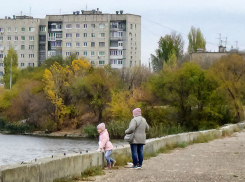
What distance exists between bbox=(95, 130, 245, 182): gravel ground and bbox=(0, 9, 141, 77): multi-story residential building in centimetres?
10063

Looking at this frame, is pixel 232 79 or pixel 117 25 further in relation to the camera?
pixel 117 25

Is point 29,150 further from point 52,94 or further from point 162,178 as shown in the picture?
point 162,178

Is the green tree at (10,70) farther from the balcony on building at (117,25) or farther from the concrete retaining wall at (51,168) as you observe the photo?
the concrete retaining wall at (51,168)

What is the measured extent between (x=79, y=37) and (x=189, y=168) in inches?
4301

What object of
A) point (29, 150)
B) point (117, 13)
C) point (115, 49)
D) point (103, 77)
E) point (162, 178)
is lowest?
point (29, 150)

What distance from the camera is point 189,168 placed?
12.9m

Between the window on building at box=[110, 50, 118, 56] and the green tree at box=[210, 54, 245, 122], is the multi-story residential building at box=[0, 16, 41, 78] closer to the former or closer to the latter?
the window on building at box=[110, 50, 118, 56]

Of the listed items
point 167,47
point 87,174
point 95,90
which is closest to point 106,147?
point 87,174

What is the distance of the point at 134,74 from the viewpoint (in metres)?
90.3

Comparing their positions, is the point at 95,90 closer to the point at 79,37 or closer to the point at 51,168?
the point at 79,37

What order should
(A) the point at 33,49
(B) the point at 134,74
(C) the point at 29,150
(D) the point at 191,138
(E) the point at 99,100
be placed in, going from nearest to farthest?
(D) the point at 191,138, (C) the point at 29,150, (E) the point at 99,100, (B) the point at 134,74, (A) the point at 33,49

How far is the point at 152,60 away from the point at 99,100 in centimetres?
4111

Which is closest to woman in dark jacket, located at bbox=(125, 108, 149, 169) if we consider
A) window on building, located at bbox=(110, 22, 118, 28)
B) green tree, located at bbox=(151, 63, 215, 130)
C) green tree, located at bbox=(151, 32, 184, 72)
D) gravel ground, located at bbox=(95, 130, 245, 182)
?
gravel ground, located at bbox=(95, 130, 245, 182)

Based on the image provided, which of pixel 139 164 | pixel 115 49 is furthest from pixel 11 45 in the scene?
pixel 139 164
